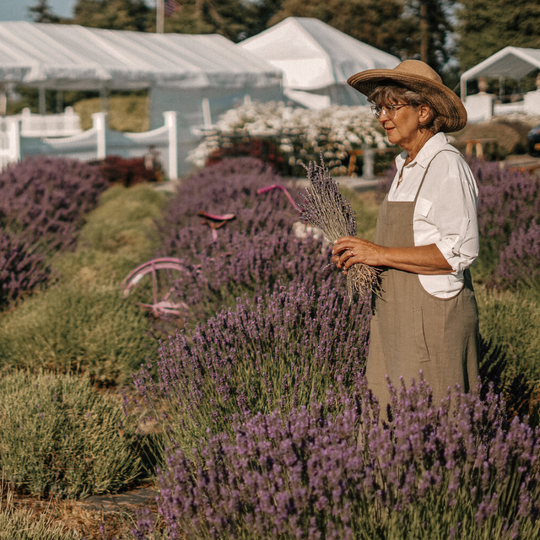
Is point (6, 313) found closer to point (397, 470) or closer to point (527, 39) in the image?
point (397, 470)

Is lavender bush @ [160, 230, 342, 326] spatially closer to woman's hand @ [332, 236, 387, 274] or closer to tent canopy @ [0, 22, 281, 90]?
woman's hand @ [332, 236, 387, 274]

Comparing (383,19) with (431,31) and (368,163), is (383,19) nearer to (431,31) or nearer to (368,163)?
(431,31)

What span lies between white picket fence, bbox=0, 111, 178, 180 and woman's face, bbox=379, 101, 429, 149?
44.1ft

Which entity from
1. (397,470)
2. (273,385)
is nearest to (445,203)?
(397,470)

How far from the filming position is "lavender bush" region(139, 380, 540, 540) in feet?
6.05

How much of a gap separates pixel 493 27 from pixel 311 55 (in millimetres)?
25720

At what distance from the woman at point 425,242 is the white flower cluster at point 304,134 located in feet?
42.9

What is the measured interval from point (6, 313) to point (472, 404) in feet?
15.3

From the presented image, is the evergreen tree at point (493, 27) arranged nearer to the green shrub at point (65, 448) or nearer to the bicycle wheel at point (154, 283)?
the bicycle wheel at point (154, 283)

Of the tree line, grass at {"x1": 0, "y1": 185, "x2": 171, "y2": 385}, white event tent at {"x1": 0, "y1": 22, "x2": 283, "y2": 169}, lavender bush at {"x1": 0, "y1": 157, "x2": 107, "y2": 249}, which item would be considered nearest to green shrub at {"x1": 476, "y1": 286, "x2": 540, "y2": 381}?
grass at {"x1": 0, "y1": 185, "x2": 171, "y2": 385}

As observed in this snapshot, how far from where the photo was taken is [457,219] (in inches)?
86.0

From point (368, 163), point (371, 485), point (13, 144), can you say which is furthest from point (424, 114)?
point (13, 144)

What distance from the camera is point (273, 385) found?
310 centimetres

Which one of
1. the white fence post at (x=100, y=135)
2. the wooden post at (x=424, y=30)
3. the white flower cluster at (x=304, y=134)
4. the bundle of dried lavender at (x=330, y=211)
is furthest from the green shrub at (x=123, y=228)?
the wooden post at (x=424, y=30)
